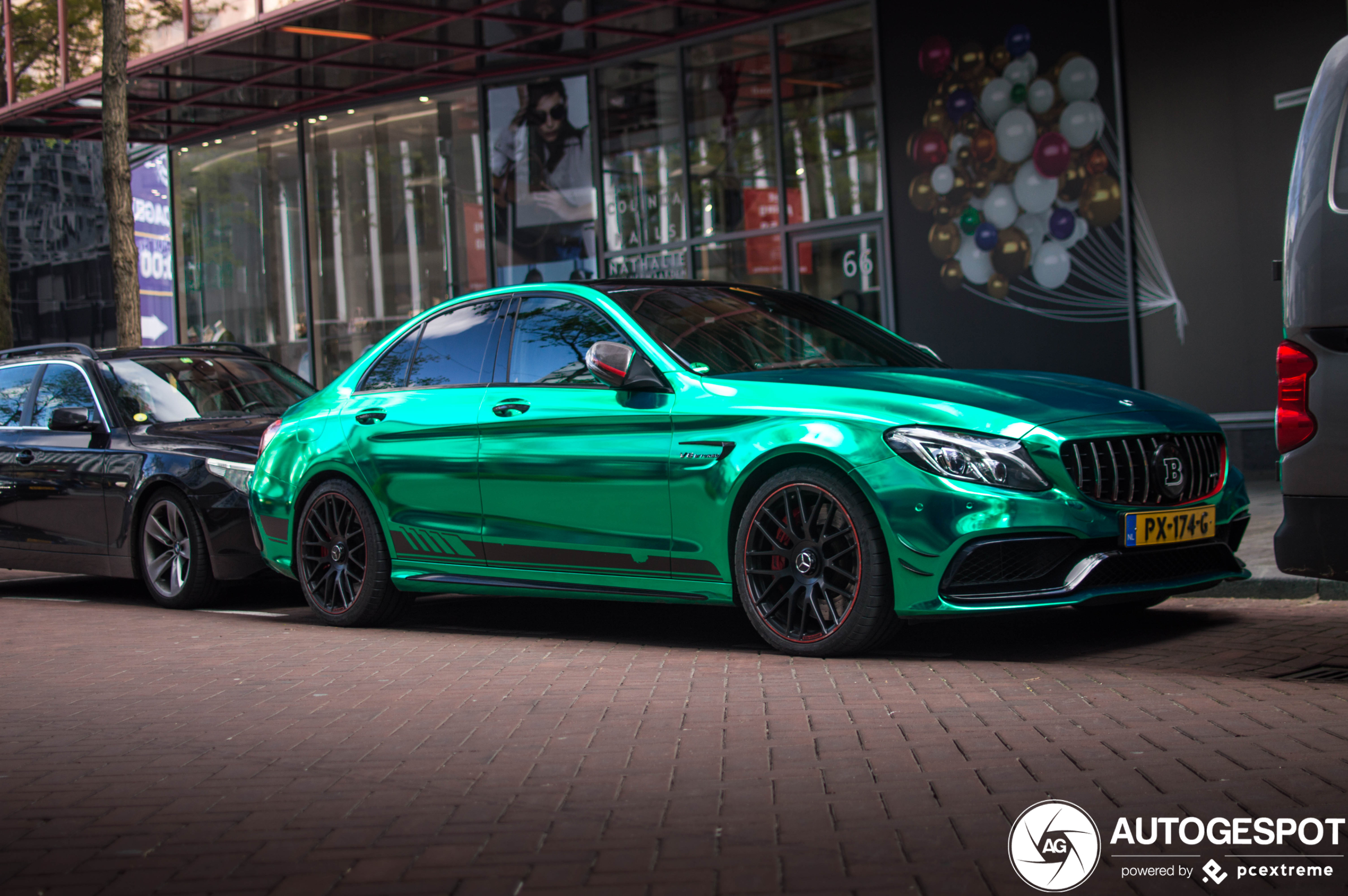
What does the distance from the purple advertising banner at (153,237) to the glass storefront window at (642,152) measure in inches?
443

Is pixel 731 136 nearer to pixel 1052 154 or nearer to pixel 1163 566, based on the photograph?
pixel 1052 154

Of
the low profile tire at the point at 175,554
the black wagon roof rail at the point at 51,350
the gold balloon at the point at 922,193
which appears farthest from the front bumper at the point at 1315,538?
the gold balloon at the point at 922,193

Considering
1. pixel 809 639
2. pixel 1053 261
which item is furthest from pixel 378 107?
pixel 809 639

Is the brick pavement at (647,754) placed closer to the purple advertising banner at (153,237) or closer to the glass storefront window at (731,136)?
the glass storefront window at (731,136)

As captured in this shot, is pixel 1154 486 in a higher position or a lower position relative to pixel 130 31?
lower

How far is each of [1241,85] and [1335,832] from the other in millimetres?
11001

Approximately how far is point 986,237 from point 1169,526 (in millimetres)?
9382

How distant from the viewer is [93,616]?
9.34 m

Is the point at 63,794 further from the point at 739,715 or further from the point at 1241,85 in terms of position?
the point at 1241,85

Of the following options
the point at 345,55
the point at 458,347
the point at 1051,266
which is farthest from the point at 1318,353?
the point at 345,55

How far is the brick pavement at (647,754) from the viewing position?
3.62 meters

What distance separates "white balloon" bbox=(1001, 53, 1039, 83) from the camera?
14.7m

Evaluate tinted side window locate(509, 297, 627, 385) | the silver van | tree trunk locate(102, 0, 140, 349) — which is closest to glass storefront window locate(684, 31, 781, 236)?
tree trunk locate(102, 0, 140, 349)

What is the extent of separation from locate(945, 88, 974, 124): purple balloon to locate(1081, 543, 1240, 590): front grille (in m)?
9.50
